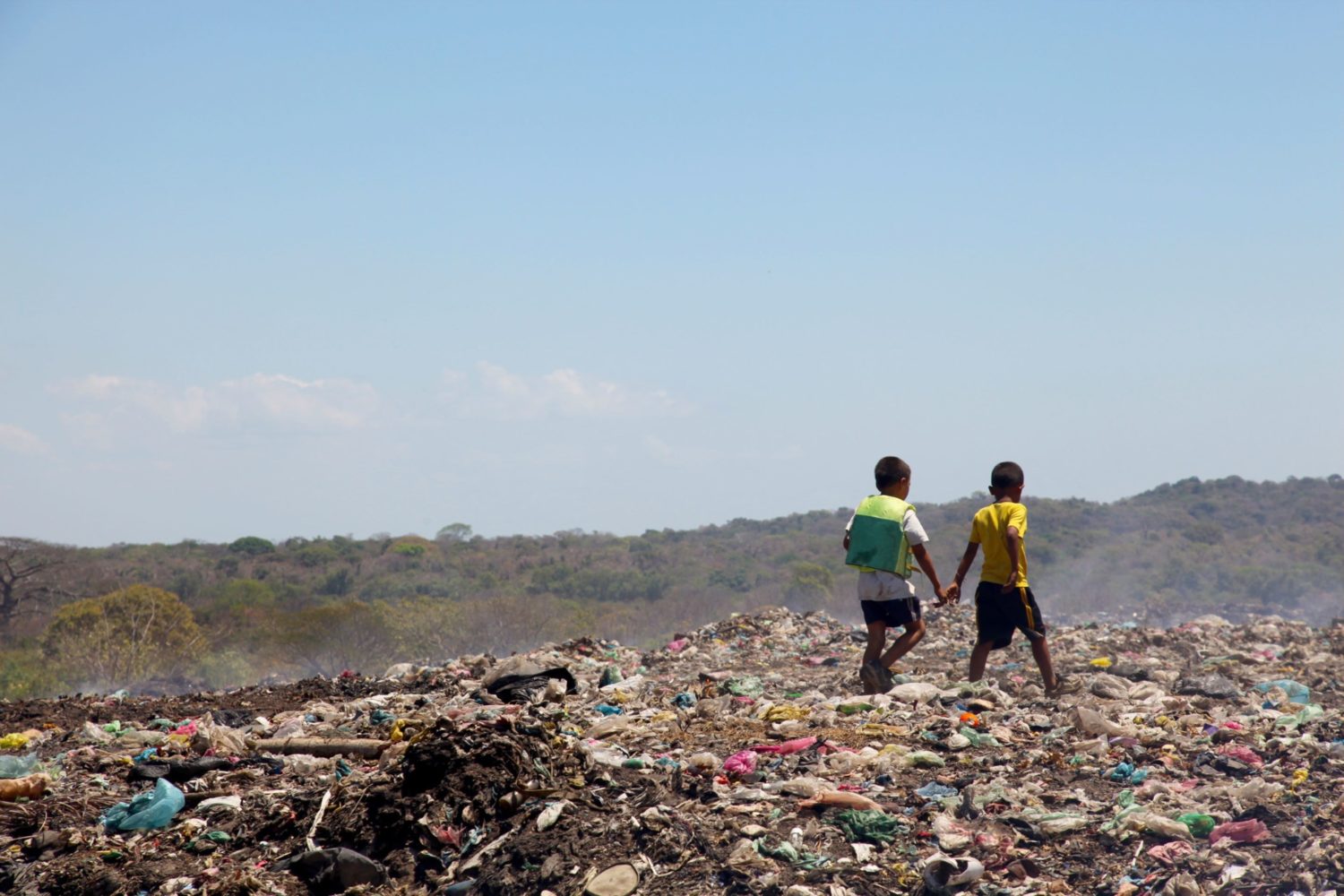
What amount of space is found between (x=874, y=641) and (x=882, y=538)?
69 cm

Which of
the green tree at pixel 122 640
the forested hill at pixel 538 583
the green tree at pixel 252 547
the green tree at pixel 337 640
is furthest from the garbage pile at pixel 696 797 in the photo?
the green tree at pixel 252 547

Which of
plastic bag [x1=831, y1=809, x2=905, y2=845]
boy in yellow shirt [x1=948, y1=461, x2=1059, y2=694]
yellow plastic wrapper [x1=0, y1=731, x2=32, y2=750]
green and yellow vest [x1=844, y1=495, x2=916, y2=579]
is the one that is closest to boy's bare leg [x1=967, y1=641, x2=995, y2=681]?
boy in yellow shirt [x1=948, y1=461, x2=1059, y2=694]

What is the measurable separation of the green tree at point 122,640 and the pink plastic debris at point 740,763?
14483mm

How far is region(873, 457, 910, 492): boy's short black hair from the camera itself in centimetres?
704

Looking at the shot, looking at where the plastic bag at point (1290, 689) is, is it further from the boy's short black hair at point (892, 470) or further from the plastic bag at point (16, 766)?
the plastic bag at point (16, 766)

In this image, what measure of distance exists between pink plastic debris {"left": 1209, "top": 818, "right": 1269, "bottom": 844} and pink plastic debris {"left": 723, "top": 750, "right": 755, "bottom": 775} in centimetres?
185

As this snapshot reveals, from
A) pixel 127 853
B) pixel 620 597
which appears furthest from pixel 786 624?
pixel 620 597

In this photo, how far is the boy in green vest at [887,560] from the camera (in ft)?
22.6

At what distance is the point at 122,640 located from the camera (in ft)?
57.4

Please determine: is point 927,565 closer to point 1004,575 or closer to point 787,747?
point 1004,575

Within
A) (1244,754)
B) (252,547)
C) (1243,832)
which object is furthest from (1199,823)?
(252,547)

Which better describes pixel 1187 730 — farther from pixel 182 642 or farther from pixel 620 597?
pixel 620 597

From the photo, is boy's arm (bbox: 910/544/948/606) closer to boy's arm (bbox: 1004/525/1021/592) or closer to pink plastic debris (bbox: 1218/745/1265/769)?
boy's arm (bbox: 1004/525/1021/592)

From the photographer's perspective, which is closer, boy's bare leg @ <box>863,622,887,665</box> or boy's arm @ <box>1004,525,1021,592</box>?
boy's arm @ <box>1004,525,1021,592</box>
